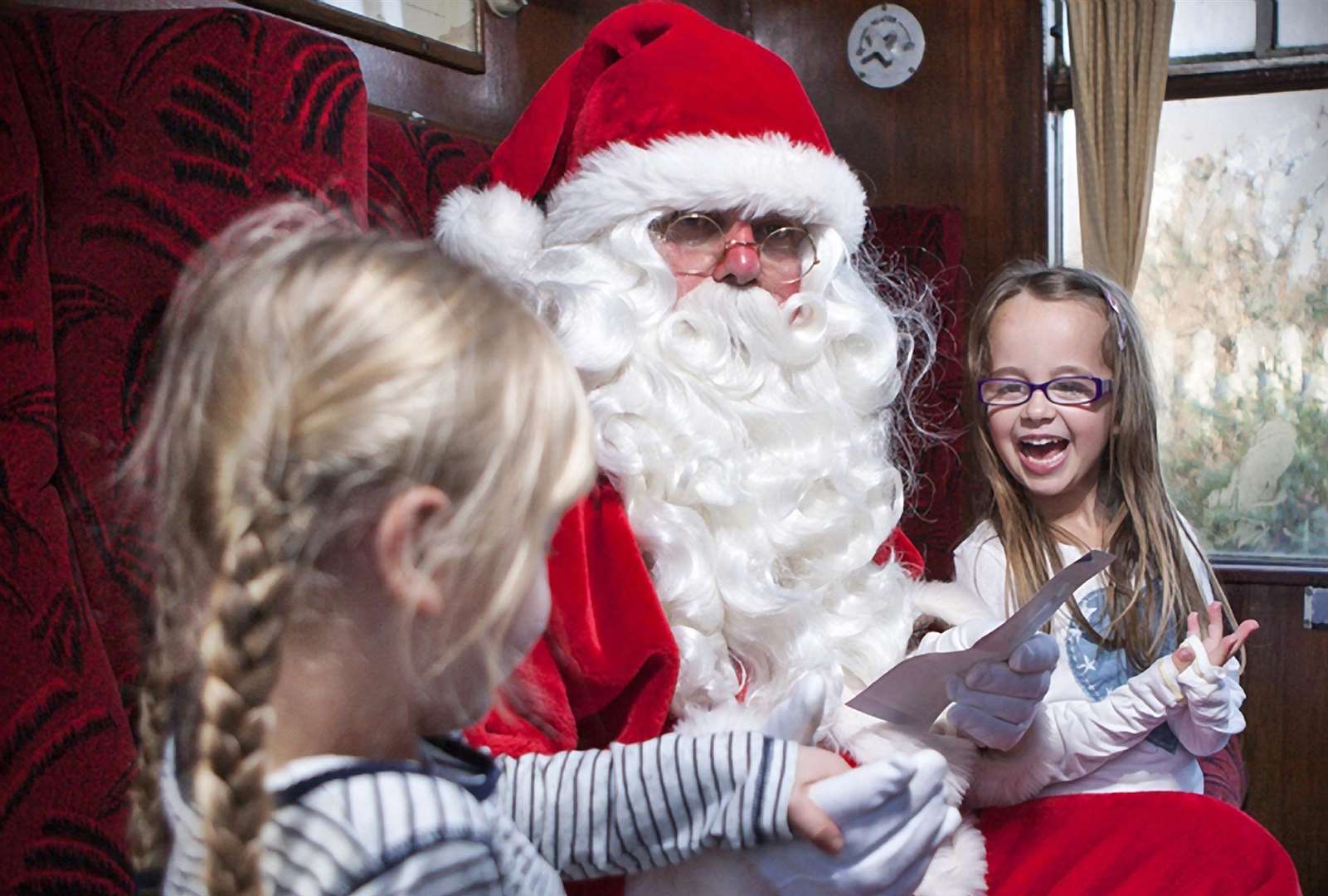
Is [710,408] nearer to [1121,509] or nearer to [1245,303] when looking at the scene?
[1121,509]

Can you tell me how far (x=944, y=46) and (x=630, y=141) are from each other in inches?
87.6

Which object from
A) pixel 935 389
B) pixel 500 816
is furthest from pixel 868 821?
A: pixel 935 389

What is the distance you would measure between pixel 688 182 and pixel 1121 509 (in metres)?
0.90

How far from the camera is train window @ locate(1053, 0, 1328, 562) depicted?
333 centimetres

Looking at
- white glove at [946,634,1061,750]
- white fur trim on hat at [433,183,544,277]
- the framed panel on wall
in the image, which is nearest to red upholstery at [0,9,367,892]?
white fur trim on hat at [433,183,544,277]

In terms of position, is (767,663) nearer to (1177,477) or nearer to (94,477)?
(94,477)

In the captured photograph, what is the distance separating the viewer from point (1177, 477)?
3.46 metres

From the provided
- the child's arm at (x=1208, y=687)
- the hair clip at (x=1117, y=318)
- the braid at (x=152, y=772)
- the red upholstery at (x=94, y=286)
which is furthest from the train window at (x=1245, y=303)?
the braid at (x=152, y=772)

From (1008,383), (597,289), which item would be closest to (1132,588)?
(1008,383)

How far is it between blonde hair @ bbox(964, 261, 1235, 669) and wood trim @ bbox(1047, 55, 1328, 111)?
176cm

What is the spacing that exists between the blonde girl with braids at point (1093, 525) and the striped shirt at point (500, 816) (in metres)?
0.83

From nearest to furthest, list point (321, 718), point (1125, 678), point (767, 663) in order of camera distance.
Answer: point (321, 718) → point (767, 663) → point (1125, 678)

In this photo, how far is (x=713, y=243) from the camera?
1.61 metres

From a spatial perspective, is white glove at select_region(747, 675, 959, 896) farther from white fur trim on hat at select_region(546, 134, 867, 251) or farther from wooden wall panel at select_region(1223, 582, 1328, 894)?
wooden wall panel at select_region(1223, 582, 1328, 894)
